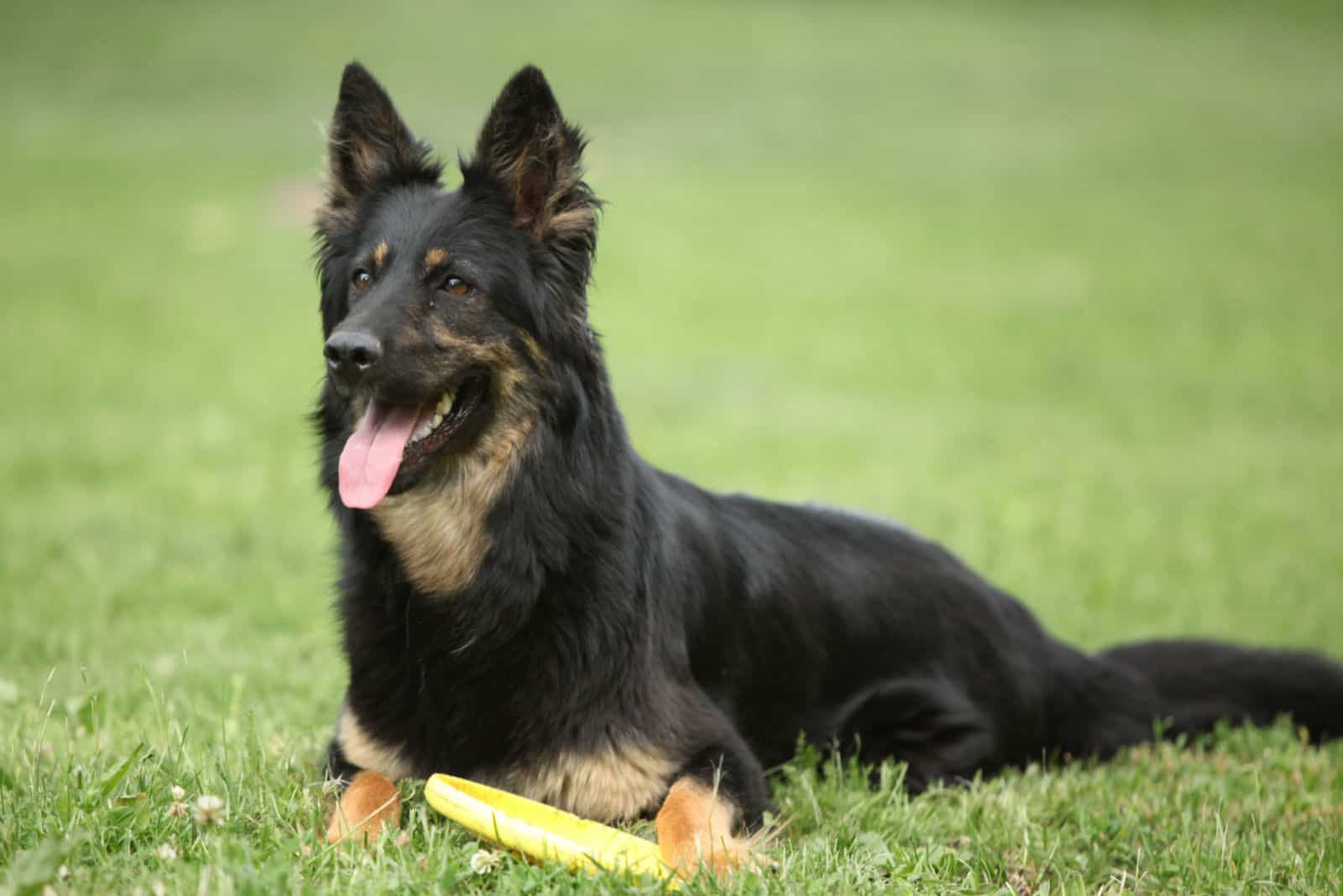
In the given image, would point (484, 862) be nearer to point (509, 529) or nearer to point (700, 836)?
point (700, 836)

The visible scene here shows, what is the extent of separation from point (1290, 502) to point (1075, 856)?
31.5 feet

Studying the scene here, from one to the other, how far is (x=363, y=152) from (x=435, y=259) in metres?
0.71

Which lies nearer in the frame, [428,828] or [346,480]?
[428,828]

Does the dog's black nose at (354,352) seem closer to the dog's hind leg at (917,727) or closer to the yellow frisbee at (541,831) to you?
the yellow frisbee at (541,831)

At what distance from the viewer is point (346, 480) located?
14.8 feet

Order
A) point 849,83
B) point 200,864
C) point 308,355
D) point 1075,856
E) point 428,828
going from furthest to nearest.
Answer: point 849,83 → point 308,355 → point 1075,856 → point 428,828 → point 200,864

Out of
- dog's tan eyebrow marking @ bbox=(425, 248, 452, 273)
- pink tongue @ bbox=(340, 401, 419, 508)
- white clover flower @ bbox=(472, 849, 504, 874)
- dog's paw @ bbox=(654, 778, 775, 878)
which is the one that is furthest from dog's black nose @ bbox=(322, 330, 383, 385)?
dog's paw @ bbox=(654, 778, 775, 878)

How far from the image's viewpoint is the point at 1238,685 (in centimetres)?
633

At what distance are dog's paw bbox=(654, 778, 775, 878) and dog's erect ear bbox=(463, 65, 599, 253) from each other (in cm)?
202

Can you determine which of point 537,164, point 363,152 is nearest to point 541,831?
point 537,164

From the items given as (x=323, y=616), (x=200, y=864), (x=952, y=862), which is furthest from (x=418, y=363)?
(x=323, y=616)

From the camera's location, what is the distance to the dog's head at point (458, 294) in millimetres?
4484

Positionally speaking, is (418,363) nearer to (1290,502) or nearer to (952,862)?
(952,862)

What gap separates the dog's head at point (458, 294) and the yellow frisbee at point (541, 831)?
40.1 inches
